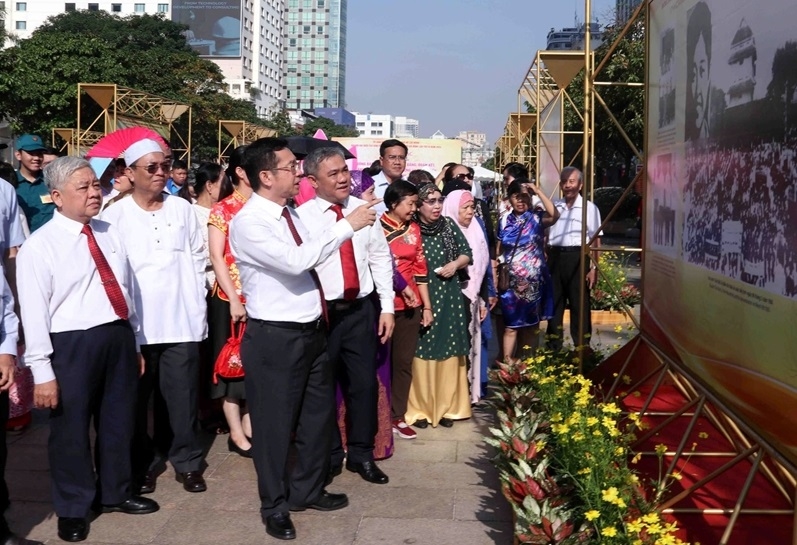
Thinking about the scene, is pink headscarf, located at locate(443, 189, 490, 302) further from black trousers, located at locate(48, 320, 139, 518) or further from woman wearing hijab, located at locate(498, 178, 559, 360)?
black trousers, located at locate(48, 320, 139, 518)

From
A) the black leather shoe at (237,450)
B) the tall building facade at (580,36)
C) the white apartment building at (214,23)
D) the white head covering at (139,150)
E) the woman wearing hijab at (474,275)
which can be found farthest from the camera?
the white apartment building at (214,23)

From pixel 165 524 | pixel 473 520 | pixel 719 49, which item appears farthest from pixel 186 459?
pixel 719 49

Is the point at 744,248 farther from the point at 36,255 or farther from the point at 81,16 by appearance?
the point at 81,16

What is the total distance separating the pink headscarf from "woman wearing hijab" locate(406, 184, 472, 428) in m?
0.33

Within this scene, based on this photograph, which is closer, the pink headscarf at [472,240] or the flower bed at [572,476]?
the flower bed at [572,476]

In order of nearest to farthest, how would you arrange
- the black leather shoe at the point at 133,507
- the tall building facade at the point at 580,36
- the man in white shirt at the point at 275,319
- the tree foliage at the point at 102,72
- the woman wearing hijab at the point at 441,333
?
the man in white shirt at the point at 275,319 < the black leather shoe at the point at 133,507 < the woman wearing hijab at the point at 441,333 < the tall building facade at the point at 580,36 < the tree foliage at the point at 102,72

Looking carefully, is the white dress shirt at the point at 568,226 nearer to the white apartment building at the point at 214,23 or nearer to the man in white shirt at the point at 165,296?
the man in white shirt at the point at 165,296

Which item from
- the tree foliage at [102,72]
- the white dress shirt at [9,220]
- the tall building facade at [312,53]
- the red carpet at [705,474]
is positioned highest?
the tall building facade at [312,53]

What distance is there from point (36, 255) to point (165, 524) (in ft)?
4.66

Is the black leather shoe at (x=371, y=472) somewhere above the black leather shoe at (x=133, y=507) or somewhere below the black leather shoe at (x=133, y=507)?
above

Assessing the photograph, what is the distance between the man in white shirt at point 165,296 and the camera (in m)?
4.59

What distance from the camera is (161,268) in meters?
4.64

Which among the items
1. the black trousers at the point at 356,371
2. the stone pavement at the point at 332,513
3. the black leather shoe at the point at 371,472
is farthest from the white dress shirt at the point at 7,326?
the black leather shoe at the point at 371,472

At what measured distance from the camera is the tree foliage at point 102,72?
4416 centimetres
